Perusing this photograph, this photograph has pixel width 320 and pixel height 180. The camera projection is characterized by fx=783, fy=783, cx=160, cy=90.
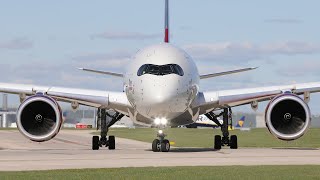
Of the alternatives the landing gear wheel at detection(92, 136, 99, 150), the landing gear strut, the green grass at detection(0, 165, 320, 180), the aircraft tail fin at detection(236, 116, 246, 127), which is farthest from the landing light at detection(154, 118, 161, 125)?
the aircraft tail fin at detection(236, 116, 246, 127)

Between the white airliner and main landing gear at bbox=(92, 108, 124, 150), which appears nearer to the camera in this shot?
the white airliner

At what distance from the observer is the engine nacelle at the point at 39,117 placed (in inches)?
1150

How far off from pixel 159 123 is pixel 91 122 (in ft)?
475

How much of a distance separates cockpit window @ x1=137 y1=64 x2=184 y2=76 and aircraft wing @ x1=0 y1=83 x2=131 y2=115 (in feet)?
9.57

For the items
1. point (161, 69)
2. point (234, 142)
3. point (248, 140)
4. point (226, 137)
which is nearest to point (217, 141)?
point (226, 137)

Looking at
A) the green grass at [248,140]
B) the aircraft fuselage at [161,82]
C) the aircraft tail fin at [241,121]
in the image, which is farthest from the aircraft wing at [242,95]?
the aircraft tail fin at [241,121]

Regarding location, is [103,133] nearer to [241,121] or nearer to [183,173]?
[183,173]

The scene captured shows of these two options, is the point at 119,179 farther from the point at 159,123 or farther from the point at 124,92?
the point at 124,92

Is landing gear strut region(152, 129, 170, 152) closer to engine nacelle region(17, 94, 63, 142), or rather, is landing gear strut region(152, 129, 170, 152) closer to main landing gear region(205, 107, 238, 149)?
engine nacelle region(17, 94, 63, 142)

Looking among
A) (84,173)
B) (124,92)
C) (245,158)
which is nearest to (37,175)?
(84,173)

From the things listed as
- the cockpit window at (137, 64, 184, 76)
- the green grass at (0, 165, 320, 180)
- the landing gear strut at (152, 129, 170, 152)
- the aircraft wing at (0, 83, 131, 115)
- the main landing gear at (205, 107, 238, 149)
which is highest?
the cockpit window at (137, 64, 184, 76)

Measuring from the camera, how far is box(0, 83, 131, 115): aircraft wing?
32219mm

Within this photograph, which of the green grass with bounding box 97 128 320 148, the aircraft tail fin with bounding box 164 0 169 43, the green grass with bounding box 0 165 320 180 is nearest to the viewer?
the green grass with bounding box 0 165 320 180

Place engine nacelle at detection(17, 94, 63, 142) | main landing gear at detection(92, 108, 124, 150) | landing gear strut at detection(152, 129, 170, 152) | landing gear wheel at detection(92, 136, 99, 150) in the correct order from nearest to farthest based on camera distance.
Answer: engine nacelle at detection(17, 94, 63, 142), landing gear strut at detection(152, 129, 170, 152), landing gear wheel at detection(92, 136, 99, 150), main landing gear at detection(92, 108, 124, 150)
